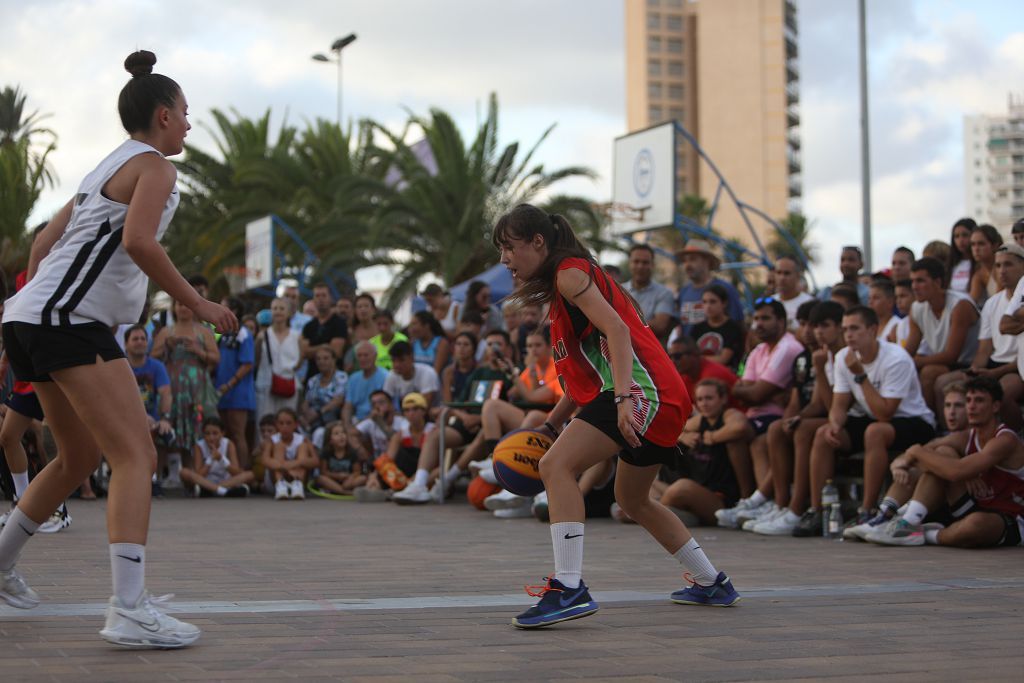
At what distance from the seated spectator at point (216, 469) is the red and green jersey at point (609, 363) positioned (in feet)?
32.2

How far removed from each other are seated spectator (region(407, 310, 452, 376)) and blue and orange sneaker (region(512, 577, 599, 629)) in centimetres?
1008

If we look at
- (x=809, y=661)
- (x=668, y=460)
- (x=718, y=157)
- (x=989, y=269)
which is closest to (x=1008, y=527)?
(x=989, y=269)

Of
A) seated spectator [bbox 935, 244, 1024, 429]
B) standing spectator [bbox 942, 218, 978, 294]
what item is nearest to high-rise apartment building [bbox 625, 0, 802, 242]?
standing spectator [bbox 942, 218, 978, 294]

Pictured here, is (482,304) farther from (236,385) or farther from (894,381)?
(894,381)

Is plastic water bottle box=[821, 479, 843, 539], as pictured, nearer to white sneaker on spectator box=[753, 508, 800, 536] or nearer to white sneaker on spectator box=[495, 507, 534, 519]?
white sneaker on spectator box=[753, 508, 800, 536]

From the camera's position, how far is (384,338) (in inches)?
642

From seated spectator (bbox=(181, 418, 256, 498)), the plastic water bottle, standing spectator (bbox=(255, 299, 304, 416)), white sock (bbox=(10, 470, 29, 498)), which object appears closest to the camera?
white sock (bbox=(10, 470, 29, 498))

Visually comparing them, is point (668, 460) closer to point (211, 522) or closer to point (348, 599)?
point (348, 599)

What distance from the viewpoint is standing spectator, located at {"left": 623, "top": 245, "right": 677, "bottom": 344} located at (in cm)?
1322

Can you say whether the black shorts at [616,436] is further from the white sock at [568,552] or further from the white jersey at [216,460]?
the white jersey at [216,460]

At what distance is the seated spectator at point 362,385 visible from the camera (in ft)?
50.3

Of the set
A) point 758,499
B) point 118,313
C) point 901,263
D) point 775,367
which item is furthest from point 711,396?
point 118,313

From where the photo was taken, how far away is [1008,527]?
8.83m

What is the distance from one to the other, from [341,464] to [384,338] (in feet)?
6.35
